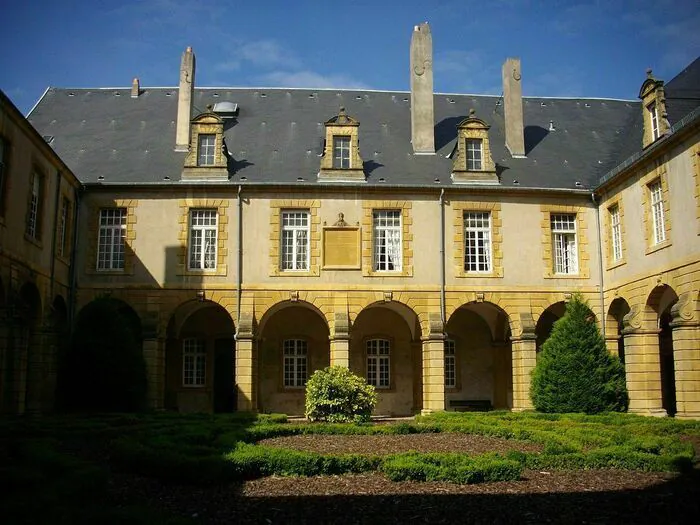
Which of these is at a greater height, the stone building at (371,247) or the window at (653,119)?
the window at (653,119)

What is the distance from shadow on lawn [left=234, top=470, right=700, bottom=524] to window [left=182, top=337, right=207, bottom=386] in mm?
16040

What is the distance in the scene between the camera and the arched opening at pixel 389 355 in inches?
953

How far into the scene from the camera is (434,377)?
21.6 meters

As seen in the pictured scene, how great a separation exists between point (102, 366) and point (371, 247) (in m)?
7.98

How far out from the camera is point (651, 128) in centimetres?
1980

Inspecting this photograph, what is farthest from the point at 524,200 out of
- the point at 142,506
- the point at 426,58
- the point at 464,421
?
the point at 142,506

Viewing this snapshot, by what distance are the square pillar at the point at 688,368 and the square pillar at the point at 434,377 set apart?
6364 mm

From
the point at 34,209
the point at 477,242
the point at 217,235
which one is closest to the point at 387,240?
the point at 477,242

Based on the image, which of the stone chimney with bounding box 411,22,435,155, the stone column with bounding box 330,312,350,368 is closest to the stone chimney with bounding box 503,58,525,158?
the stone chimney with bounding box 411,22,435,155

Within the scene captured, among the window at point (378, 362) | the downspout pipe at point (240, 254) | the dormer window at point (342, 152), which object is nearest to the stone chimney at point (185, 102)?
the downspout pipe at point (240, 254)

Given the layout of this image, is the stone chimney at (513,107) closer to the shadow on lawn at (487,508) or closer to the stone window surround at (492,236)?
the stone window surround at (492,236)

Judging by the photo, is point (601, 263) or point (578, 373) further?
point (601, 263)

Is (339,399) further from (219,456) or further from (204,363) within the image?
(219,456)

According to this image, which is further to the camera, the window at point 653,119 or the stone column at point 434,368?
the stone column at point 434,368
